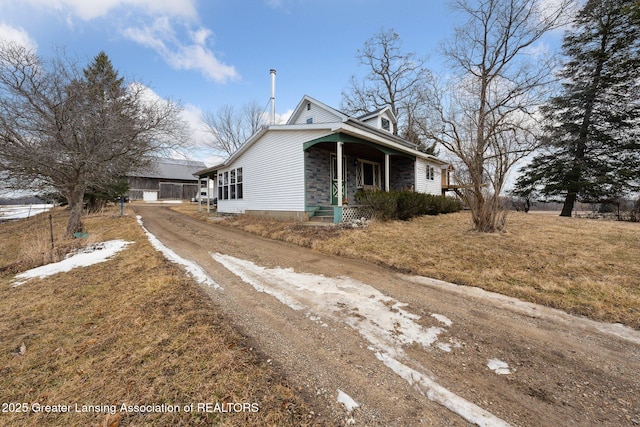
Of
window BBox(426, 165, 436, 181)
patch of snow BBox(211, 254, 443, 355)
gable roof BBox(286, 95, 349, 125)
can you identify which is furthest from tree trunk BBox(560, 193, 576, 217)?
patch of snow BBox(211, 254, 443, 355)

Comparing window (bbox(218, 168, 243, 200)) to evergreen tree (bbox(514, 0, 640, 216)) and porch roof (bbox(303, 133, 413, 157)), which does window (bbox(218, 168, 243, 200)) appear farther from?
evergreen tree (bbox(514, 0, 640, 216))

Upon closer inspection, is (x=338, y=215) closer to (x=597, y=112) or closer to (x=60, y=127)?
(x=60, y=127)

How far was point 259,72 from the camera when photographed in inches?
647

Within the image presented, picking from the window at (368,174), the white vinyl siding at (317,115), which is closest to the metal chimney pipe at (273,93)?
the white vinyl siding at (317,115)

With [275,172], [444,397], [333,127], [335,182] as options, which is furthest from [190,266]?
[335,182]

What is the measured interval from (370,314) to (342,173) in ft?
32.1

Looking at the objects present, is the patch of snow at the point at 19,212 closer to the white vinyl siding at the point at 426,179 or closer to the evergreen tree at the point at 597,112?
the white vinyl siding at the point at 426,179

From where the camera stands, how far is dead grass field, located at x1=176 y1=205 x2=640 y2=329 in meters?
3.32

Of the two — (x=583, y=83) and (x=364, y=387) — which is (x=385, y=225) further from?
(x=583, y=83)

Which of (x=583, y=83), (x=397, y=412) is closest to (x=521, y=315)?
(x=397, y=412)

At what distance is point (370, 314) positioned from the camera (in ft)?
9.78

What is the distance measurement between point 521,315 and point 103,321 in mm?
5146

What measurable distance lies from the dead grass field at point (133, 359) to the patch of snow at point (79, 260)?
1.71 metres

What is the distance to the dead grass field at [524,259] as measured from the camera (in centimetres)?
332
